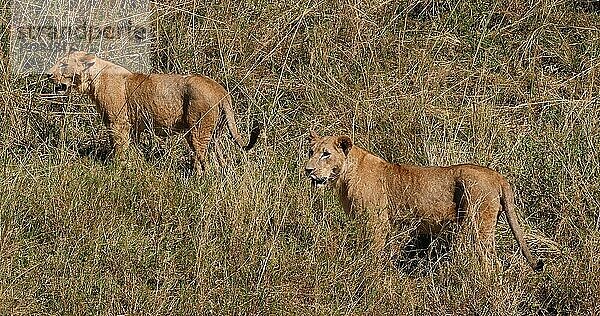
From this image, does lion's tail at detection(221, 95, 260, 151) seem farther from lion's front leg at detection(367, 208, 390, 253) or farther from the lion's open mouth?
lion's front leg at detection(367, 208, 390, 253)

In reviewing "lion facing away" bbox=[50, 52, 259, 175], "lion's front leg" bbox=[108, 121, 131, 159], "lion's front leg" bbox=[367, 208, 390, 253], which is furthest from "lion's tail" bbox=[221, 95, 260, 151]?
"lion's front leg" bbox=[367, 208, 390, 253]

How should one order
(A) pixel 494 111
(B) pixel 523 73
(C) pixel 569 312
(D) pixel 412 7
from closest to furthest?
(C) pixel 569 312
(A) pixel 494 111
(B) pixel 523 73
(D) pixel 412 7

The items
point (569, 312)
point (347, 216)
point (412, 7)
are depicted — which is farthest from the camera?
point (412, 7)

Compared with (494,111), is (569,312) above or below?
below

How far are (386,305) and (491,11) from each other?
14.5ft

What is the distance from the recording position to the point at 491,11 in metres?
8.75

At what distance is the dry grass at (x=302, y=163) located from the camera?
500cm

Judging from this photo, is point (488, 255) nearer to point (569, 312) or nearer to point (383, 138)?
point (569, 312)

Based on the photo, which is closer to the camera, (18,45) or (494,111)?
(494,111)

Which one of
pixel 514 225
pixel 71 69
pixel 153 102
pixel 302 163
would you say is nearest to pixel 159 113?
pixel 153 102

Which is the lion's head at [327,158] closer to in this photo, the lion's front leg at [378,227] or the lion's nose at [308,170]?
the lion's nose at [308,170]

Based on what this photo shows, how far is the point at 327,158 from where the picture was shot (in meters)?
5.86

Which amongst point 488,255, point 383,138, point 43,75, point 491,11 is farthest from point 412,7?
point 488,255

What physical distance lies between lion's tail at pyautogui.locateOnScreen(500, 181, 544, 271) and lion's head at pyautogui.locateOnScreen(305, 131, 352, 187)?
98 cm
